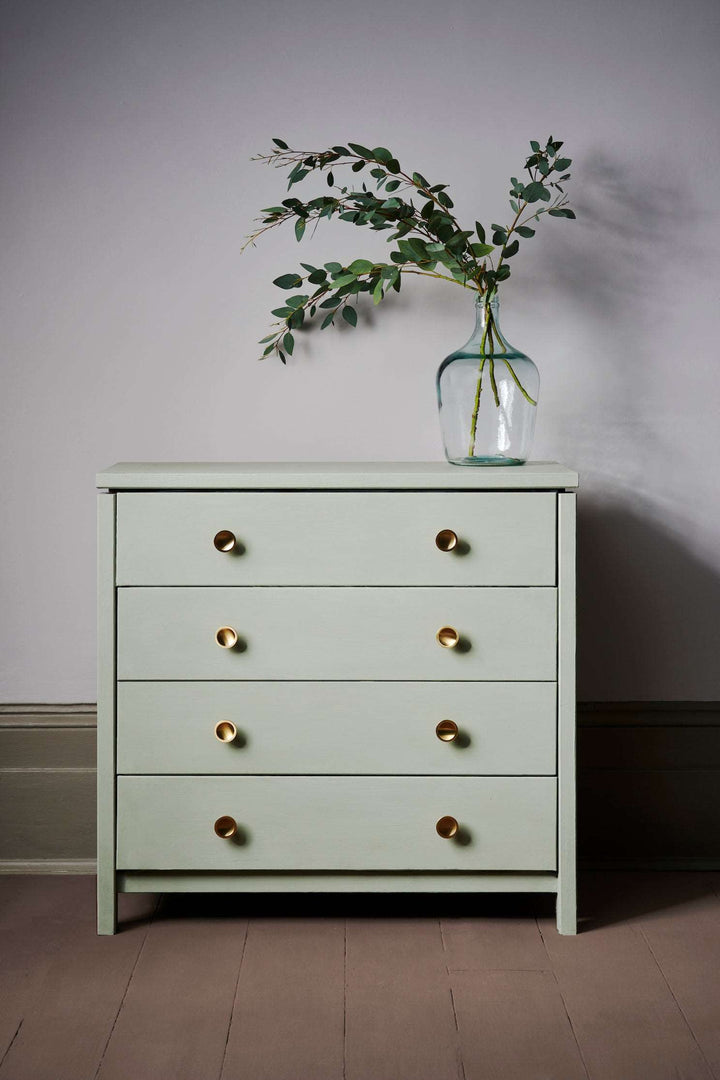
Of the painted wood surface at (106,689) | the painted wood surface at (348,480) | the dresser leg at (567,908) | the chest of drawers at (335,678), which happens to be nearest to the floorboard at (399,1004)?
the chest of drawers at (335,678)

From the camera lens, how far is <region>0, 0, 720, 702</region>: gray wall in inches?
86.9

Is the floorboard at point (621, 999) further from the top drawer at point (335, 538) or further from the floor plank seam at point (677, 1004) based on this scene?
the top drawer at point (335, 538)

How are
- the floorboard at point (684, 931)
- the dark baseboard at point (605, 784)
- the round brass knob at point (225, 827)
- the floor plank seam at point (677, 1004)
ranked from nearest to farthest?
the floor plank seam at point (677, 1004), the floorboard at point (684, 931), the round brass knob at point (225, 827), the dark baseboard at point (605, 784)

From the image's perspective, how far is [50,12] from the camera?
2.21 m

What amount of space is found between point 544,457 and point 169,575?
2.94ft

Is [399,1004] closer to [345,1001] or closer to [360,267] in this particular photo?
[345,1001]

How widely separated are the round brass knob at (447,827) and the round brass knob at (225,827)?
0.37 m

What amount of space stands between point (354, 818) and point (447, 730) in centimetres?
23

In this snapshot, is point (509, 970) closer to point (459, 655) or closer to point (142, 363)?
point (459, 655)

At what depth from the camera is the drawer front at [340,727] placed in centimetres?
187

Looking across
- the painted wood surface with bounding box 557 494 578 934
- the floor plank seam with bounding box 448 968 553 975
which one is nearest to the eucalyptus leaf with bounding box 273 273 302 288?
the painted wood surface with bounding box 557 494 578 934

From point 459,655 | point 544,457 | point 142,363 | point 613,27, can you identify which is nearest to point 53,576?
point 142,363

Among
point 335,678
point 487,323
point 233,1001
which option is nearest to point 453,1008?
point 233,1001

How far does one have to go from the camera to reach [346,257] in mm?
2232
